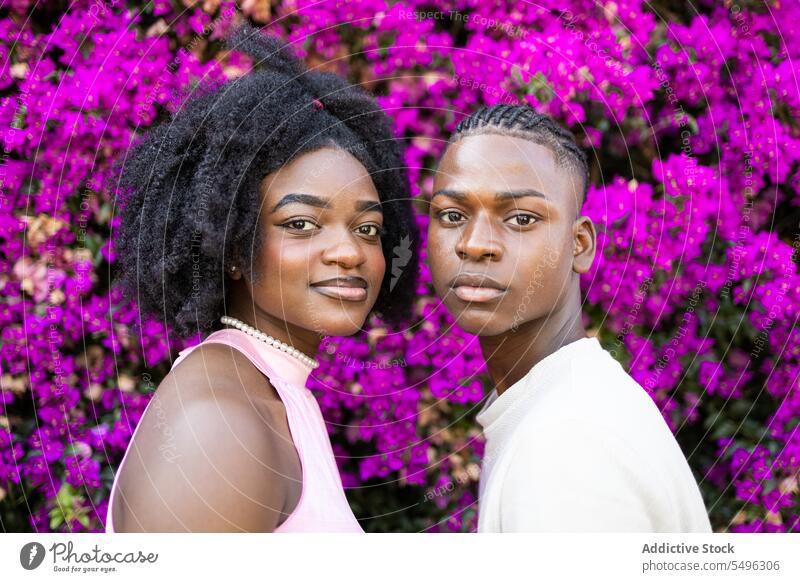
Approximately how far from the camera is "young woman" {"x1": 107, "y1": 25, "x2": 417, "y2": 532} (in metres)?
1.93

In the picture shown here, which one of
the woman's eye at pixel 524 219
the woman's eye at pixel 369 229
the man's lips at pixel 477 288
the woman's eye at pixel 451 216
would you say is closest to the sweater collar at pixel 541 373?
the man's lips at pixel 477 288

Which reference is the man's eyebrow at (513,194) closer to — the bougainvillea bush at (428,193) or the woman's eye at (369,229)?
the woman's eye at (369,229)

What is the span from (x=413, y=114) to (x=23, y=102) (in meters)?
1.55

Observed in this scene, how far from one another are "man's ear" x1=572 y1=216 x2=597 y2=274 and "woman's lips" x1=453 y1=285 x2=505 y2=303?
275mm

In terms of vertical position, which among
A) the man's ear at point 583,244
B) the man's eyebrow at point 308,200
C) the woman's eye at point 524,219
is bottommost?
the man's ear at point 583,244

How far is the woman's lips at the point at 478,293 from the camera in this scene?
2078 millimetres

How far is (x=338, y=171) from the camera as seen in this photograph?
7.14ft

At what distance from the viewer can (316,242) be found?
7.04 ft

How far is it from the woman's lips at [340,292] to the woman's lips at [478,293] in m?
0.31

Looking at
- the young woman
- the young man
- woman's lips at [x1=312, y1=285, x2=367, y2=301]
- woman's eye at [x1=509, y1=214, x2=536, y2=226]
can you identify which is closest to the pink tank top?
the young woman

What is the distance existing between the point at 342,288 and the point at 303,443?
0.46 meters

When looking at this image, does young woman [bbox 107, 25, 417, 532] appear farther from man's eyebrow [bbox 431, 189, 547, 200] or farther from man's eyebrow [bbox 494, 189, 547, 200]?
man's eyebrow [bbox 494, 189, 547, 200]

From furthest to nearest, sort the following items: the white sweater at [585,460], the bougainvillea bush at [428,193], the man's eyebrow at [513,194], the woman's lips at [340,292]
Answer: the bougainvillea bush at [428,193], the woman's lips at [340,292], the man's eyebrow at [513,194], the white sweater at [585,460]

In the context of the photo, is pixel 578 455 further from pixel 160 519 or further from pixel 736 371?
pixel 736 371
